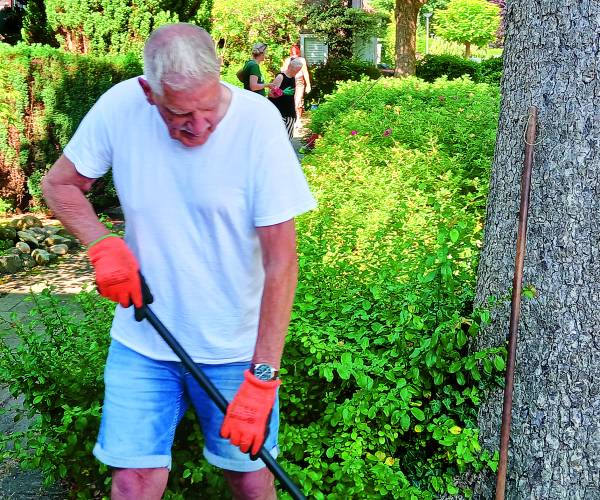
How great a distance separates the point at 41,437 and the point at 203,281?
1145 mm

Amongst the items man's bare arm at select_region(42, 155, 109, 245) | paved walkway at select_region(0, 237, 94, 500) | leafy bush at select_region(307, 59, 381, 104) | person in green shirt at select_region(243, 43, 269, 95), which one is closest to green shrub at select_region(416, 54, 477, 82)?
leafy bush at select_region(307, 59, 381, 104)

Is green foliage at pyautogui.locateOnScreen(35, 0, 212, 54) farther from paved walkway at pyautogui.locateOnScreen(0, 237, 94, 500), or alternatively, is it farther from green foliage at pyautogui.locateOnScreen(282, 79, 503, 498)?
green foliage at pyautogui.locateOnScreen(282, 79, 503, 498)

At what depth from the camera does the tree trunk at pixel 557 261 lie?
2.74m

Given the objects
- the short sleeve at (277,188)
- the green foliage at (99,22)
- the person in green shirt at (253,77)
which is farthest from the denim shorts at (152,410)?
the green foliage at (99,22)

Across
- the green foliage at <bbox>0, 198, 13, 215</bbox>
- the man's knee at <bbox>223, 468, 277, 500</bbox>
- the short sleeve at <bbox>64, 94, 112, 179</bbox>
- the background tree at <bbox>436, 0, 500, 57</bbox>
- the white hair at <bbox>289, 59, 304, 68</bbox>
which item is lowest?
the background tree at <bbox>436, 0, 500, 57</bbox>

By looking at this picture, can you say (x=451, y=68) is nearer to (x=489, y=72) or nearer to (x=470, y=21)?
(x=489, y=72)

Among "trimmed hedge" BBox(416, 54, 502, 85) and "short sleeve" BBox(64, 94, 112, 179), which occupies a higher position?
"short sleeve" BBox(64, 94, 112, 179)

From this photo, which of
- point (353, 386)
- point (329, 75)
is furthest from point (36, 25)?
point (329, 75)

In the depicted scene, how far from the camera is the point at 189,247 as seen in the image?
221 centimetres

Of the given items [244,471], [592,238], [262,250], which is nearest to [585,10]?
[592,238]

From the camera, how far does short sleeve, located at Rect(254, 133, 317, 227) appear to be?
2.12 m

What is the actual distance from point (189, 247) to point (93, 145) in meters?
0.42

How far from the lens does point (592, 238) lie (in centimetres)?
274

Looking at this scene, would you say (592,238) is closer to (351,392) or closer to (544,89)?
(544,89)
